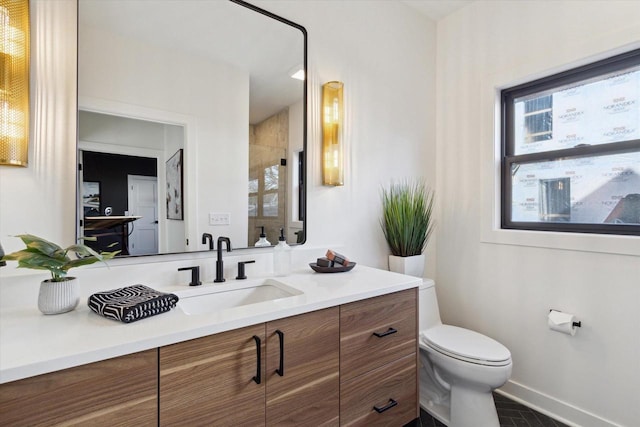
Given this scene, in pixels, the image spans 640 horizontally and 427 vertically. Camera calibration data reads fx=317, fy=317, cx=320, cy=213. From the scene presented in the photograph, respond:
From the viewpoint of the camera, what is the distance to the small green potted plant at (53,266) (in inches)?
37.0

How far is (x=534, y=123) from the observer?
6.82 feet

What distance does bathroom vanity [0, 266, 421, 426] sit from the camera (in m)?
0.75

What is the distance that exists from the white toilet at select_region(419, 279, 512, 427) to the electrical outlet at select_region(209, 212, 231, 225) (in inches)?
50.5

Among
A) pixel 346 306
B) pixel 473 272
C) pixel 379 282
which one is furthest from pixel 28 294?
pixel 473 272

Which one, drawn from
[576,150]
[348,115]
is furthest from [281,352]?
[576,150]

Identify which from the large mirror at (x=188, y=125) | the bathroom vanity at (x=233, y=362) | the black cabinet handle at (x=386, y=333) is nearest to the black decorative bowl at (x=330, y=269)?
the bathroom vanity at (x=233, y=362)

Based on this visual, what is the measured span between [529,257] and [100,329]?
222 centimetres

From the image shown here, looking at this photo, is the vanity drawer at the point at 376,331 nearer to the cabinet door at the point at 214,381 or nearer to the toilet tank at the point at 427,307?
the cabinet door at the point at 214,381

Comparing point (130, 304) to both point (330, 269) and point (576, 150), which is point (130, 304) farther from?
point (576, 150)

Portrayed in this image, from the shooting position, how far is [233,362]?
98 centimetres

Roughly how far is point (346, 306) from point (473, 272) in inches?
55.6

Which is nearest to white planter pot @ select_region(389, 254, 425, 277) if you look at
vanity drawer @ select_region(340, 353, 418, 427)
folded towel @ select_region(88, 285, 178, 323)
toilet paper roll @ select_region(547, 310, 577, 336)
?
vanity drawer @ select_region(340, 353, 418, 427)

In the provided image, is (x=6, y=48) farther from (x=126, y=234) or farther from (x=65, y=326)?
(x=65, y=326)

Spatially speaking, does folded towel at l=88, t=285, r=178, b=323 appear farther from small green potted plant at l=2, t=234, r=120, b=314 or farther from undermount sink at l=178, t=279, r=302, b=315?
undermount sink at l=178, t=279, r=302, b=315
